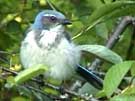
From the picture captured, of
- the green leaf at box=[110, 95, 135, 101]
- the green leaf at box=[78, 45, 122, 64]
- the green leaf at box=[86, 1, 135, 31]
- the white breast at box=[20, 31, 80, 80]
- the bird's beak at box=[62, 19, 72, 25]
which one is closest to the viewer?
the green leaf at box=[110, 95, 135, 101]

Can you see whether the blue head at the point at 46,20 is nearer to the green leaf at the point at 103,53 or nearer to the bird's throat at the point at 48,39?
the bird's throat at the point at 48,39

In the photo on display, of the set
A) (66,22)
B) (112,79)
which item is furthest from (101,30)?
(112,79)

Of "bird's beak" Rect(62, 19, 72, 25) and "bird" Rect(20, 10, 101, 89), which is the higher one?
"bird's beak" Rect(62, 19, 72, 25)

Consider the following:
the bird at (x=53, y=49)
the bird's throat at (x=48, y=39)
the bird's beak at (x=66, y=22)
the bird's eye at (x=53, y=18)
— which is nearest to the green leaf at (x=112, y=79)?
the bird at (x=53, y=49)

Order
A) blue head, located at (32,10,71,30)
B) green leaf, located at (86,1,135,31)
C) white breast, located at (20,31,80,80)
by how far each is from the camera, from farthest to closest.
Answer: blue head, located at (32,10,71,30) < white breast, located at (20,31,80,80) < green leaf, located at (86,1,135,31)

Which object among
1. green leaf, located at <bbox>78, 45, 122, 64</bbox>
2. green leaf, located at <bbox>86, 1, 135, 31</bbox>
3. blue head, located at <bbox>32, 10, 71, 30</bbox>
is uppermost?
green leaf, located at <bbox>86, 1, 135, 31</bbox>

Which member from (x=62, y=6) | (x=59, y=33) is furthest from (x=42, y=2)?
(x=59, y=33)

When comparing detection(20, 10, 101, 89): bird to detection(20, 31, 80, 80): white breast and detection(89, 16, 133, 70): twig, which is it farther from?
detection(89, 16, 133, 70): twig

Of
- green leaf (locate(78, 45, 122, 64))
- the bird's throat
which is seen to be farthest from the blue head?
green leaf (locate(78, 45, 122, 64))

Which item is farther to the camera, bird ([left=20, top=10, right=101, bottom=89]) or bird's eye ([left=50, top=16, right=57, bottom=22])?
bird's eye ([left=50, top=16, right=57, bottom=22])
